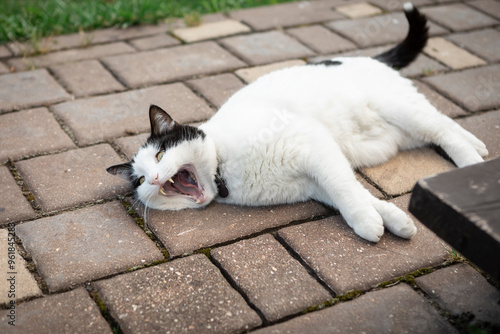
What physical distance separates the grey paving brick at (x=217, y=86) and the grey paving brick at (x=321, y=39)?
0.89 meters

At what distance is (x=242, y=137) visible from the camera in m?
2.51

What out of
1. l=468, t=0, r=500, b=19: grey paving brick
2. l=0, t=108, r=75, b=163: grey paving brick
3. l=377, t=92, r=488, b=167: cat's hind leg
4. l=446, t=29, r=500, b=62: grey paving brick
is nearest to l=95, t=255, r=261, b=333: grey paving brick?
l=0, t=108, r=75, b=163: grey paving brick

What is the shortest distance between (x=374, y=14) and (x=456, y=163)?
101 inches

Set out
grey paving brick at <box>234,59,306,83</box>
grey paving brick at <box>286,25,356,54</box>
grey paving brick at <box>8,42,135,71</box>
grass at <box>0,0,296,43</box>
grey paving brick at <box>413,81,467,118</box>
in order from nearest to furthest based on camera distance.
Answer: grey paving brick at <box>413,81,467,118</box> → grey paving brick at <box>234,59,306,83</box> → grey paving brick at <box>8,42,135,71</box> → grey paving brick at <box>286,25,356,54</box> → grass at <box>0,0,296,43</box>

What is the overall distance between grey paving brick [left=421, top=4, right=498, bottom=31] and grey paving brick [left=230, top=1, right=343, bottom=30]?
0.93 meters

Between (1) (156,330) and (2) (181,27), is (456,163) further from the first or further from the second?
(2) (181,27)

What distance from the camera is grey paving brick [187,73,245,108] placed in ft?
11.7

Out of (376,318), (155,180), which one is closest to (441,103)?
(376,318)

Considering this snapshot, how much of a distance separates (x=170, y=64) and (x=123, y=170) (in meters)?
1.66

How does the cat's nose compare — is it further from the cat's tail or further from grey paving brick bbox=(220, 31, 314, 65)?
grey paving brick bbox=(220, 31, 314, 65)

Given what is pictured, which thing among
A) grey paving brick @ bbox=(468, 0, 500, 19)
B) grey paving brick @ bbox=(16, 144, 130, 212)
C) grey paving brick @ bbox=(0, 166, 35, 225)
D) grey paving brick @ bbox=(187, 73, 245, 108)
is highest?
grey paving brick @ bbox=(468, 0, 500, 19)

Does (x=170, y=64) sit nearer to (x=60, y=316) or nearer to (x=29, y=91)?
(x=29, y=91)

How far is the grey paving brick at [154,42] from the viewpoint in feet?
14.1

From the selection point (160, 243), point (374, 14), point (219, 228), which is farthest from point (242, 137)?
point (374, 14)
